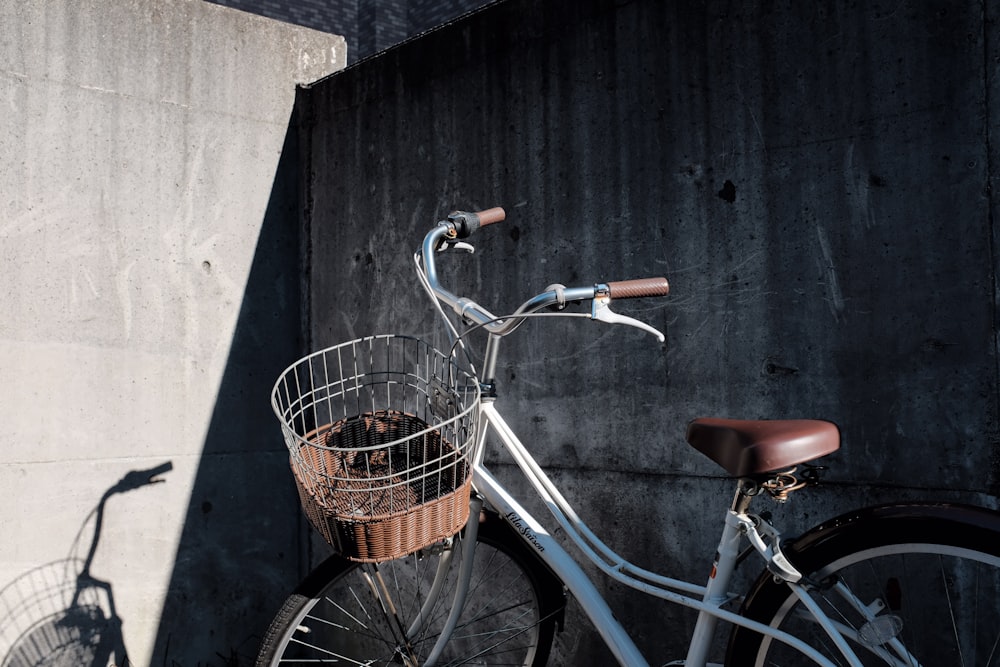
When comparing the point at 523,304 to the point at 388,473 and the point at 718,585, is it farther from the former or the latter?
the point at 718,585

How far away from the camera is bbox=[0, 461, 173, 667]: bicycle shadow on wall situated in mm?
3055

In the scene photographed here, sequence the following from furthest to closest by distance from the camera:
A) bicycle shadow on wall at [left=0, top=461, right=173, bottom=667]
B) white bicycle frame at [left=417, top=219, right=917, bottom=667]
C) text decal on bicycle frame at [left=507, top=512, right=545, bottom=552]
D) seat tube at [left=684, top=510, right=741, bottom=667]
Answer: bicycle shadow on wall at [left=0, top=461, right=173, bottom=667] < text decal on bicycle frame at [left=507, top=512, right=545, bottom=552] < seat tube at [left=684, top=510, right=741, bottom=667] < white bicycle frame at [left=417, top=219, right=917, bottom=667]

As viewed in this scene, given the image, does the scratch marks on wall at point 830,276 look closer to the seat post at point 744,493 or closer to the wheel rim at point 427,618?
the seat post at point 744,493

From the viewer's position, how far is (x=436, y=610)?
2799 millimetres

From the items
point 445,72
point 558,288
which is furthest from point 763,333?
point 445,72

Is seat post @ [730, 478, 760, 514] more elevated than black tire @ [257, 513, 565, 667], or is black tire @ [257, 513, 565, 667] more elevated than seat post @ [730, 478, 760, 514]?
seat post @ [730, 478, 760, 514]

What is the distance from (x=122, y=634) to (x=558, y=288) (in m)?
2.39

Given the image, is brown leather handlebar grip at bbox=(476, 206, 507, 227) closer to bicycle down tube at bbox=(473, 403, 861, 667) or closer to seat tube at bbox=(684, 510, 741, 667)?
bicycle down tube at bbox=(473, 403, 861, 667)

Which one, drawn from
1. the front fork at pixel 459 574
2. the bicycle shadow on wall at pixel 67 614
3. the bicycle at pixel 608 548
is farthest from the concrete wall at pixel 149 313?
the front fork at pixel 459 574

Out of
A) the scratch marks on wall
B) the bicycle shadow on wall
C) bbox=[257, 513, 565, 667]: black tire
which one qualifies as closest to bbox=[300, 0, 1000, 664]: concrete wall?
the scratch marks on wall

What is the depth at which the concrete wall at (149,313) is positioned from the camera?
3121mm

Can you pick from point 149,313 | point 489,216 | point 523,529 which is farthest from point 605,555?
point 149,313

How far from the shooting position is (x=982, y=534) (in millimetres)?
1593

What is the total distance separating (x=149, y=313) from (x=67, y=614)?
A: 45.0 inches
